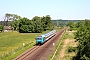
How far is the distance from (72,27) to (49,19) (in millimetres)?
19698

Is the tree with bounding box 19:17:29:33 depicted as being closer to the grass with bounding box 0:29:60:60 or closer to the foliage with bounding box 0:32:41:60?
the foliage with bounding box 0:32:41:60

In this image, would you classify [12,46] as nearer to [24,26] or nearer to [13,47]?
[13,47]

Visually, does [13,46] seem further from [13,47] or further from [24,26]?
[24,26]

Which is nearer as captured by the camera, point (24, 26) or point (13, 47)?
point (13, 47)

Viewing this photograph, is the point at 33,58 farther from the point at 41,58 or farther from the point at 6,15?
the point at 6,15

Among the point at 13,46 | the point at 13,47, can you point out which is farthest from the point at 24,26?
the point at 13,47

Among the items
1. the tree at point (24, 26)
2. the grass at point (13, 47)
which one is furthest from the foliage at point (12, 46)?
the tree at point (24, 26)

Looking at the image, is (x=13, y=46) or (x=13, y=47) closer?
(x=13, y=47)

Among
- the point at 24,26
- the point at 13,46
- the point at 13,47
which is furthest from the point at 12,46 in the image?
the point at 24,26

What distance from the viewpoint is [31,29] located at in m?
112

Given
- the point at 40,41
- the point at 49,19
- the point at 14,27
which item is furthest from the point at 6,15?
the point at 40,41

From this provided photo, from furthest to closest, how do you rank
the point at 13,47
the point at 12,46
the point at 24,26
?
the point at 24,26 → the point at 12,46 → the point at 13,47

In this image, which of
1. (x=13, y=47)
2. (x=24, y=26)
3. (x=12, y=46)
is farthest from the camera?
(x=24, y=26)

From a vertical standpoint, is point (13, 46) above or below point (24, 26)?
below
